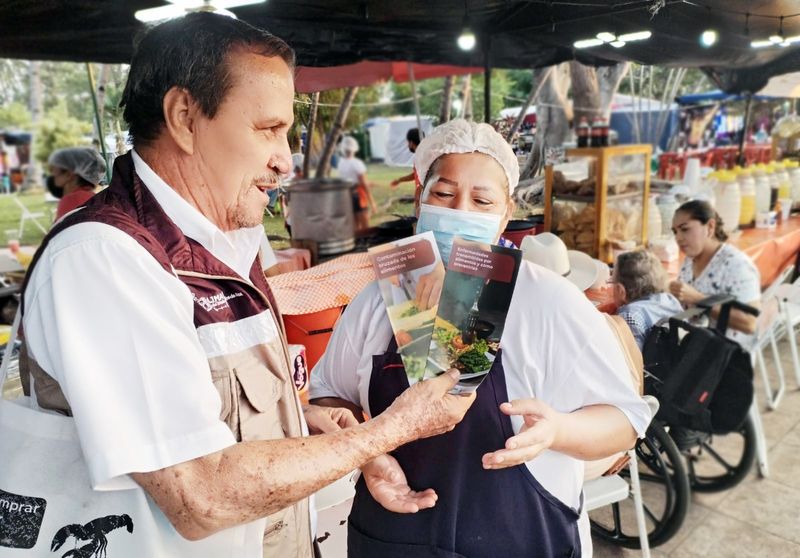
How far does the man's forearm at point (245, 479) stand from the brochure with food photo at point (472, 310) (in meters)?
0.26

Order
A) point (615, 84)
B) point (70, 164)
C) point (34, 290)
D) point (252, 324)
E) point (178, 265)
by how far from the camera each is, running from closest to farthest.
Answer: point (34, 290) < point (178, 265) < point (252, 324) < point (70, 164) < point (615, 84)

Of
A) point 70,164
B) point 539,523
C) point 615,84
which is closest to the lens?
point 539,523

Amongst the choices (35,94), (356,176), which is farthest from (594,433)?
(35,94)

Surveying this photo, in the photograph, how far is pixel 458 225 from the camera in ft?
4.30

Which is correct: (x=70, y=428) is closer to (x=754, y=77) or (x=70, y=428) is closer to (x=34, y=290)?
(x=34, y=290)

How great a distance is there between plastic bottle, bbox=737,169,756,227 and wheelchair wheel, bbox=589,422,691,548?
122 inches

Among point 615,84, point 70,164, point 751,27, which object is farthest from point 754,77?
point 70,164

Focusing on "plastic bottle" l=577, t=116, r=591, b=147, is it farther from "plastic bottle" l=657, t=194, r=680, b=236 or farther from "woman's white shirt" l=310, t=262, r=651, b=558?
"woman's white shirt" l=310, t=262, r=651, b=558

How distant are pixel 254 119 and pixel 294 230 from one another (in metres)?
4.62

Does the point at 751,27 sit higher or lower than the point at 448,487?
higher

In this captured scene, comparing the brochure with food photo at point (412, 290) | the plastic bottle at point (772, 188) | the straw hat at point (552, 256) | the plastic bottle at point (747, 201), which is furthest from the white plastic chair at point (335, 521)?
the plastic bottle at point (772, 188)

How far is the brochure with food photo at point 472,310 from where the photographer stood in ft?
3.37

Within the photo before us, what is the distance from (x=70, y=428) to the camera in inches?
33.4

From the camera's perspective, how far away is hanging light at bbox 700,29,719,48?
154 inches
